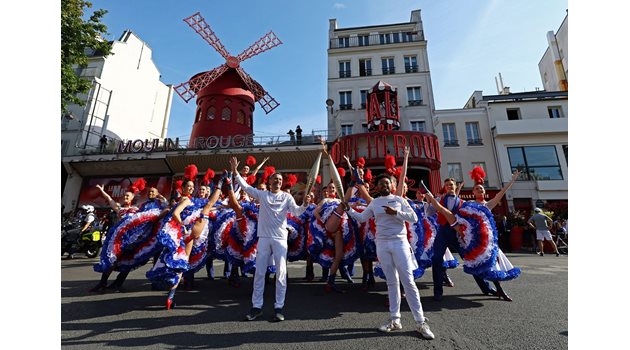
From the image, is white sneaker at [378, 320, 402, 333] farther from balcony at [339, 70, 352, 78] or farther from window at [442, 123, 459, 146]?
balcony at [339, 70, 352, 78]

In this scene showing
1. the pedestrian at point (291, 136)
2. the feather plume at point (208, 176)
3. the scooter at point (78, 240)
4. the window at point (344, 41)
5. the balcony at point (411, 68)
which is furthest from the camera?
the window at point (344, 41)

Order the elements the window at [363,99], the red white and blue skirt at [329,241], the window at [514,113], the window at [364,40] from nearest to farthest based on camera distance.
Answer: the red white and blue skirt at [329,241] < the window at [514,113] < the window at [363,99] < the window at [364,40]

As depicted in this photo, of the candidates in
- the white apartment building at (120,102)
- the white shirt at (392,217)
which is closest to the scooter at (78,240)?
the white shirt at (392,217)

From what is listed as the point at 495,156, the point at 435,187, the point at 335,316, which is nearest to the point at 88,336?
the point at 335,316

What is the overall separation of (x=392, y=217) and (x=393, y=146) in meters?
15.4

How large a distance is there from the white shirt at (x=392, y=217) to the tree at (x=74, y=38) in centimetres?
1492

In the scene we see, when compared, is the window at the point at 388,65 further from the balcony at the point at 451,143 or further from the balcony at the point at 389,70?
the balcony at the point at 451,143

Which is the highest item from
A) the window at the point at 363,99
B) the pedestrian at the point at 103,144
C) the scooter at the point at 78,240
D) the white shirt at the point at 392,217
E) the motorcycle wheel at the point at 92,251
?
the window at the point at 363,99

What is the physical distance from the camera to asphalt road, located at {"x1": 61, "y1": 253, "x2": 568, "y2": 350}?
123 inches

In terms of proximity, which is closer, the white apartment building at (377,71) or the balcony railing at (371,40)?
the white apartment building at (377,71)

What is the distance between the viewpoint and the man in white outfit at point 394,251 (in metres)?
3.31

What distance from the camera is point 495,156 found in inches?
811

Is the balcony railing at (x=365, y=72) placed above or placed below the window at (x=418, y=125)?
above

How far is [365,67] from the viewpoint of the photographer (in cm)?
2442
